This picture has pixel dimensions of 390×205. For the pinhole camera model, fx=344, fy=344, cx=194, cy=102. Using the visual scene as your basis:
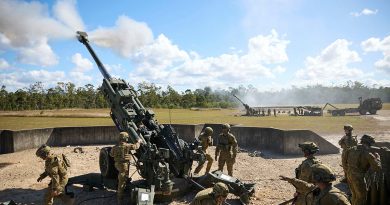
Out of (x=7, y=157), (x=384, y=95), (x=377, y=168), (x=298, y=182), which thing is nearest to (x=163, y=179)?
(x=298, y=182)

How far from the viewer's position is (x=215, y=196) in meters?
4.55

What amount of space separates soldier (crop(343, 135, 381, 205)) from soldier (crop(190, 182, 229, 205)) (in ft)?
11.9

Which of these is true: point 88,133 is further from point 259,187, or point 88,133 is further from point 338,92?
point 338,92

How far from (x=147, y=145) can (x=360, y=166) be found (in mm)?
5031

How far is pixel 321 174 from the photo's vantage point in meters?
4.07

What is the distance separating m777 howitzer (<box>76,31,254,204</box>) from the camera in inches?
342

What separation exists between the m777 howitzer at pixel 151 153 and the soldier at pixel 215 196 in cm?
352

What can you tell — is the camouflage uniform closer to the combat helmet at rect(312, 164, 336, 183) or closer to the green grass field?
the combat helmet at rect(312, 164, 336, 183)

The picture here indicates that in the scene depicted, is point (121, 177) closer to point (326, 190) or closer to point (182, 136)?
point (326, 190)

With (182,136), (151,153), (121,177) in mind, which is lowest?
(121,177)

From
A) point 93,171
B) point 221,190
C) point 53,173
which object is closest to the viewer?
point 221,190

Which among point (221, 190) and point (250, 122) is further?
point (250, 122)

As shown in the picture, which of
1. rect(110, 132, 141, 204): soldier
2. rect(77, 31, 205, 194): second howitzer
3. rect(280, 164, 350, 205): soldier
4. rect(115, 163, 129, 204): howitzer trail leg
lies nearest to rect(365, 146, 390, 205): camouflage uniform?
rect(280, 164, 350, 205): soldier

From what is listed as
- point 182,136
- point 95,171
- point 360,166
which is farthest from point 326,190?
point 182,136
